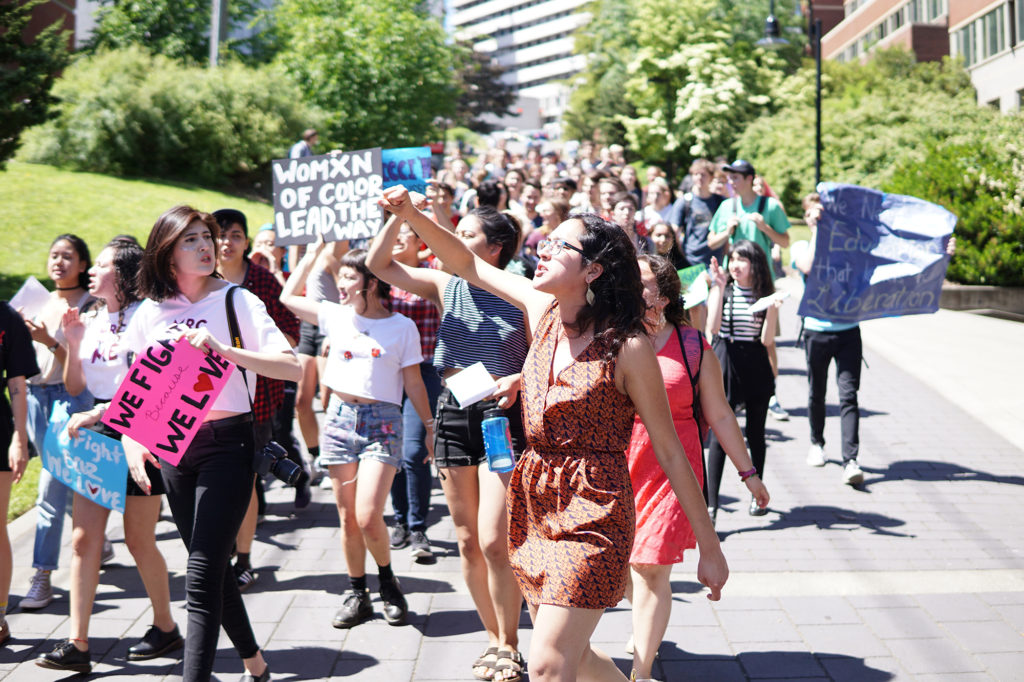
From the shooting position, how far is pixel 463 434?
4.62 metres

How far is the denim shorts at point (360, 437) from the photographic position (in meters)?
5.18

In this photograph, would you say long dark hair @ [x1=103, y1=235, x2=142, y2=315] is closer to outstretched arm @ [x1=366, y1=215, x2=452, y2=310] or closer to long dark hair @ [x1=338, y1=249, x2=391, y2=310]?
long dark hair @ [x1=338, y1=249, x2=391, y2=310]

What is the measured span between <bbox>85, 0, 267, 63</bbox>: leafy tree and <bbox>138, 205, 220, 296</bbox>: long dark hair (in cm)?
3459

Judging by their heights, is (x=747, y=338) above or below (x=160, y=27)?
below

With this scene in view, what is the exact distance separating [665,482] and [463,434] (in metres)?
0.94

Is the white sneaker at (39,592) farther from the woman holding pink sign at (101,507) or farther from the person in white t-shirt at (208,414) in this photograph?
the person in white t-shirt at (208,414)

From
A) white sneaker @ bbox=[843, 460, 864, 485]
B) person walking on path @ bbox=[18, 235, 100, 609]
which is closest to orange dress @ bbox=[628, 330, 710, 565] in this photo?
person walking on path @ bbox=[18, 235, 100, 609]

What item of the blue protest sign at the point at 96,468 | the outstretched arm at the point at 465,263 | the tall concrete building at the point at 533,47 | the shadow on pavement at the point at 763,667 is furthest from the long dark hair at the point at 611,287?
the tall concrete building at the point at 533,47

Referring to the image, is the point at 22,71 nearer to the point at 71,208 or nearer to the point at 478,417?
the point at 71,208

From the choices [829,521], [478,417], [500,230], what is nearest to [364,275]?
[500,230]

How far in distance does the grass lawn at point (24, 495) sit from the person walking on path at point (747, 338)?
4838 mm

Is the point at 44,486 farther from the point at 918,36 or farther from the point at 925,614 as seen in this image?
the point at 918,36

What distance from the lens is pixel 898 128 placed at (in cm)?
2866

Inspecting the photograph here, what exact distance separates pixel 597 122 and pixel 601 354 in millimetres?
54392
